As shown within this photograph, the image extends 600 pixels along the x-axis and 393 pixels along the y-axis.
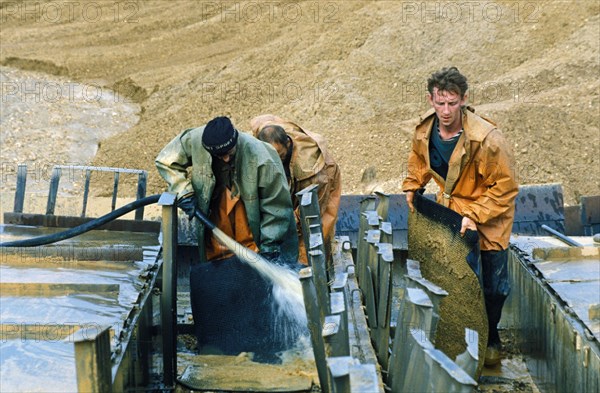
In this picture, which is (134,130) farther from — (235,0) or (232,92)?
(235,0)

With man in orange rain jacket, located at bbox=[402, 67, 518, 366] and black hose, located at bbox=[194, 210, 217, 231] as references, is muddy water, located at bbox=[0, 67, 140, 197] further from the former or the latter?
man in orange rain jacket, located at bbox=[402, 67, 518, 366]

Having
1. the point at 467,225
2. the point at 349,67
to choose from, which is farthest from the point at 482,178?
the point at 349,67

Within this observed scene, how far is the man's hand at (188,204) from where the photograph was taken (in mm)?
6601

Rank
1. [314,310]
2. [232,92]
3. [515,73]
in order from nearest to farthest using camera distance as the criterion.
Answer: [314,310], [515,73], [232,92]

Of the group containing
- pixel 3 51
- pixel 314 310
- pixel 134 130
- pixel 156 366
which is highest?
pixel 3 51

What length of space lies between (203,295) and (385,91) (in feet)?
38.5

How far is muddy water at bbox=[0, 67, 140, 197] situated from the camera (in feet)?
57.5

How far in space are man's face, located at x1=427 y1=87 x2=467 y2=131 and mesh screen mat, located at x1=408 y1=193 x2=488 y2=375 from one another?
0.60m

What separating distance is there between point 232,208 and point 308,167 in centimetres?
110

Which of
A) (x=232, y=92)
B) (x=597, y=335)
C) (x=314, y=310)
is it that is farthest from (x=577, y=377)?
(x=232, y=92)

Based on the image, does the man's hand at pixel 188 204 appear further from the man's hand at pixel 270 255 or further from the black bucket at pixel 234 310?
the man's hand at pixel 270 255

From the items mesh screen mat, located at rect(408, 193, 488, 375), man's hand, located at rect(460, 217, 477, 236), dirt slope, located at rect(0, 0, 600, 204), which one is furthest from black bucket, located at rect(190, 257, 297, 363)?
dirt slope, located at rect(0, 0, 600, 204)

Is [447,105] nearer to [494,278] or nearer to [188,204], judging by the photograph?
[494,278]

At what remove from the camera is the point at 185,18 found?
82.4ft
